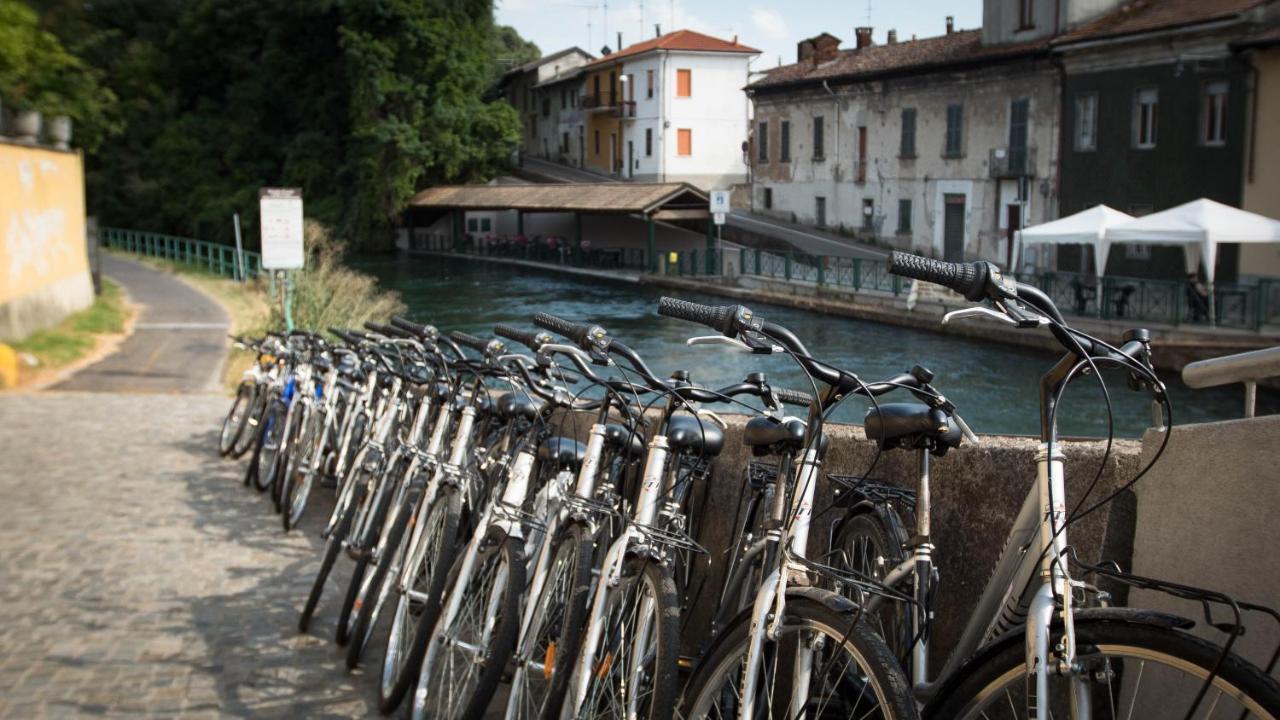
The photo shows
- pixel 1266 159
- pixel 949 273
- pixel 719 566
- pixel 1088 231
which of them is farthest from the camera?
pixel 1266 159

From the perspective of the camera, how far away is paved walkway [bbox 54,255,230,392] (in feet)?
49.9

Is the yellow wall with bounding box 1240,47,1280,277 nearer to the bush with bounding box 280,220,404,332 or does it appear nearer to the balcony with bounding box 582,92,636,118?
the bush with bounding box 280,220,404,332

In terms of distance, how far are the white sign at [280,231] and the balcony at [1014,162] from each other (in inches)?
846

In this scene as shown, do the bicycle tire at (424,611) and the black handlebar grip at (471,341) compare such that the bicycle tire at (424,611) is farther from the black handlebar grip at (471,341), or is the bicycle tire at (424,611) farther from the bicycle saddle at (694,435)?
the bicycle saddle at (694,435)

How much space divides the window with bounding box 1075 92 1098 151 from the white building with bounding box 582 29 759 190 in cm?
2712

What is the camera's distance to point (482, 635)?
3656 mm

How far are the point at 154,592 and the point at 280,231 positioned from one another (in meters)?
9.09

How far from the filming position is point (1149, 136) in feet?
91.2

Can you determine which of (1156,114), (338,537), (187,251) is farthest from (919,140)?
(338,537)

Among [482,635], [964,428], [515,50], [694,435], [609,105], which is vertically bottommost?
[482,635]

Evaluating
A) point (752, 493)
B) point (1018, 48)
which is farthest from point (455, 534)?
point (1018, 48)

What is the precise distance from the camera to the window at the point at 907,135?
114ft

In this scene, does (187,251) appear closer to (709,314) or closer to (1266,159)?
(1266,159)

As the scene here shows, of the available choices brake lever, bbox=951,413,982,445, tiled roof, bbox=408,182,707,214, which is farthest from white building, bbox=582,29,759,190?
brake lever, bbox=951,413,982,445
